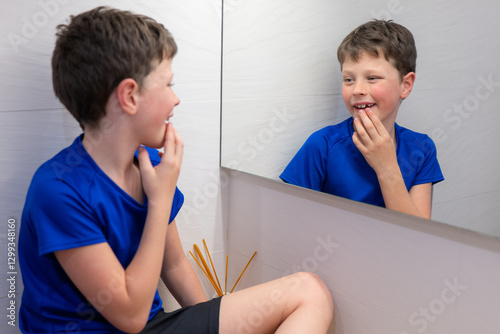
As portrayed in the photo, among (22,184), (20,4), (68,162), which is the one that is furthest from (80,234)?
(20,4)

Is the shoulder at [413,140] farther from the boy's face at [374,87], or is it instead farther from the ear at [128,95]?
the ear at [128,95]

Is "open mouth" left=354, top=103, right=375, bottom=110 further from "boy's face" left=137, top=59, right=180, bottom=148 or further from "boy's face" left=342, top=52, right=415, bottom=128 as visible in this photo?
"boy's face" left=137, top=59, right=180, bottom=148

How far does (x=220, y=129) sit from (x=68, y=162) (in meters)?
0.48

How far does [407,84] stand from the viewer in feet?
2.85

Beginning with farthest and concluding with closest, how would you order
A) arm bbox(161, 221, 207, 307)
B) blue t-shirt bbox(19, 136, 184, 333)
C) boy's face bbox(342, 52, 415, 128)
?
arm bbox(161, 221, 207, 307) < boy's face bbox(342, 52, 415, 128) < blue t-shirt bbox(19, 136, 184, 333)

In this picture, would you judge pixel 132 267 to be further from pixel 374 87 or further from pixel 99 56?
pixel 374 87

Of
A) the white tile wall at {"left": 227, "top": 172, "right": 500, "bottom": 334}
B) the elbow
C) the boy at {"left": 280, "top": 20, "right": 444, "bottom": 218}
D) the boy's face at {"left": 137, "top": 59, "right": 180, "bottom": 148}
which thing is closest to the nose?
the boy at {"left": 280, "top": 20, "right": 444, "bottom": 218}

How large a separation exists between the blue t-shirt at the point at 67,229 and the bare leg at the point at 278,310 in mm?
222

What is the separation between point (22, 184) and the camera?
97 centimetres

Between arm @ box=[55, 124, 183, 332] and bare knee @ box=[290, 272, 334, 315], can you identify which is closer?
arm @ box=[55, 124, 183, 332]

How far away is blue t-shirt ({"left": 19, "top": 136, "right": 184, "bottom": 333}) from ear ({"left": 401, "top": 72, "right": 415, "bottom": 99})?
0.50 metres

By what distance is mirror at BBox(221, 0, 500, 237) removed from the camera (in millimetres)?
777

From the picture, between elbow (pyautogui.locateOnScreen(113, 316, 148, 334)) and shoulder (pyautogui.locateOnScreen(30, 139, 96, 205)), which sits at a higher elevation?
shoulder (pyautogui.locateOnScreen(30, 139, 96, 205))

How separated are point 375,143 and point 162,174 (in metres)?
0.40
